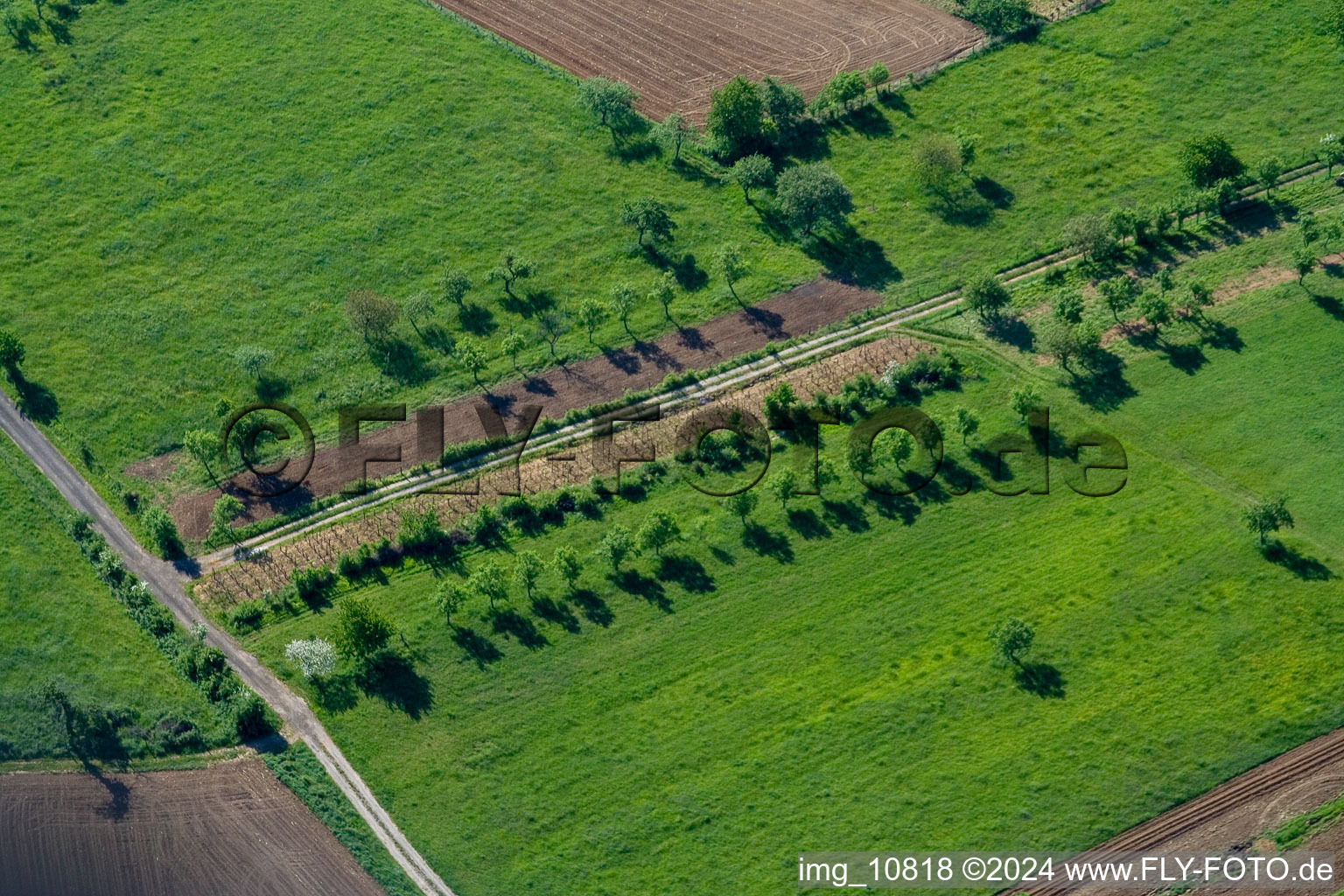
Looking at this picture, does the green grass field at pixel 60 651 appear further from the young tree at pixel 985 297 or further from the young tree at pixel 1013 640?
the young tree at pixel 985 297

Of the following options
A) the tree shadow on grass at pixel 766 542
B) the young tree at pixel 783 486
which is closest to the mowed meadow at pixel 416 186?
the young tree at pixel 783 486

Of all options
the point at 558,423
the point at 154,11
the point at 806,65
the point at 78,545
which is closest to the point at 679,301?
the point at 558,423

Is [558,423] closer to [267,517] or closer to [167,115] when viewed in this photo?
[267,517]

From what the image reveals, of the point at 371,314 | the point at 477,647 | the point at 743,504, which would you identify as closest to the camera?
the point at 477,647

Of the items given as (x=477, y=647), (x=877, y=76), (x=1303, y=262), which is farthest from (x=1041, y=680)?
(x=877, y=76)

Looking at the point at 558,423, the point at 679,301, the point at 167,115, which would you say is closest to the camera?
the point at 558,423

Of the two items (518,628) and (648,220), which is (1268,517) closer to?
(518,628)
